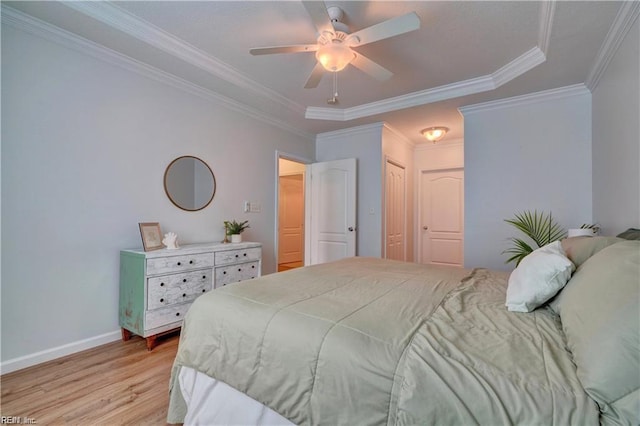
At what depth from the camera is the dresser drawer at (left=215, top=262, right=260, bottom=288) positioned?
2.77 meters

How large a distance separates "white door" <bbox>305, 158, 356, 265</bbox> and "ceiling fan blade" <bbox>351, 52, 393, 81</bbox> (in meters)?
1.95

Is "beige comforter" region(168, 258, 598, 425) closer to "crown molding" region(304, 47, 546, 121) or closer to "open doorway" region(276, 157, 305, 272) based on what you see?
"crown molding" region(304, 47, 546, 121)

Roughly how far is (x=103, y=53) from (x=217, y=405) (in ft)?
9.01

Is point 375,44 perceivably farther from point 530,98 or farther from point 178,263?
point 178,263

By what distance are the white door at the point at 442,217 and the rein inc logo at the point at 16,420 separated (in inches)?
202

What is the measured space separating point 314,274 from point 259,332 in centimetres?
75

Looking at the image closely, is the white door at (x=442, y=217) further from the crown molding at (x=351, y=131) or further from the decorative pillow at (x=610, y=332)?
the decorative pillow at (x=610, y=332)

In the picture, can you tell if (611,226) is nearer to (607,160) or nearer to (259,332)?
(607,160)

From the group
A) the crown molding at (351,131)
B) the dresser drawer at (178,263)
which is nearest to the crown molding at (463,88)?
the crown molding at (351,131)

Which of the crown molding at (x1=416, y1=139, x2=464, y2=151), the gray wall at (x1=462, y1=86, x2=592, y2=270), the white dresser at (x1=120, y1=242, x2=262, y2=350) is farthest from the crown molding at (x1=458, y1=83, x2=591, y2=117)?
the white dresser at (x1=120, y1=242, x2=262, y2=350)

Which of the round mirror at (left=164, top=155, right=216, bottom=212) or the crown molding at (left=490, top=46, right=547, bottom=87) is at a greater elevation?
the crown molding at (left=490, top=46, right=547, bottom=87)

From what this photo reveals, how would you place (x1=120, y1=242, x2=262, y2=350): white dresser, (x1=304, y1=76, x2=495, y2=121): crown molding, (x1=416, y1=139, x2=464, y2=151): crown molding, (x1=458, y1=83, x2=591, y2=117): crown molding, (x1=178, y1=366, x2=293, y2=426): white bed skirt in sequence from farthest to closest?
(x1=416, y1=139, x2=464, y2=151): crown molding < (x1=304, y1=76, x2=495, y2=121): crown molding < (x1=458, y1=83, x2=591, y2=117): crown molding < (x1=120, y1=242, x2=262, y2=350): white dresser < (x1=178, y1=366, x2=293, y2=426): white bed skirt

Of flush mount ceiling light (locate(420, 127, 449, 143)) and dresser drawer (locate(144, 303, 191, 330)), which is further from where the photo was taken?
flush mount ceiling light (locate(420, 127, 449, 143))

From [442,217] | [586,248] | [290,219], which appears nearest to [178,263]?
[586,248]
